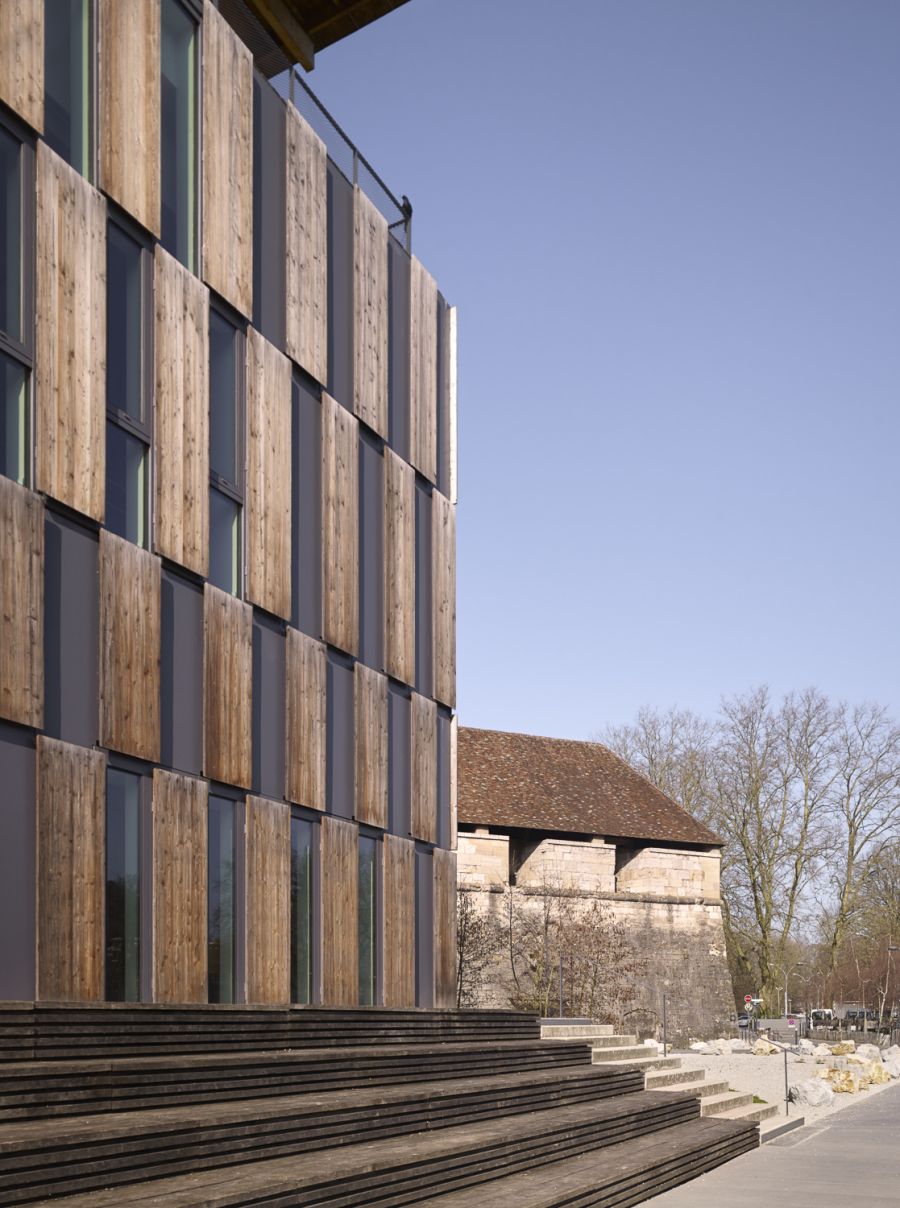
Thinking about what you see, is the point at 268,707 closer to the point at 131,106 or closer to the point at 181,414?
the point at 181,414

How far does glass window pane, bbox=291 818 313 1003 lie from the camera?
1472 centimetres

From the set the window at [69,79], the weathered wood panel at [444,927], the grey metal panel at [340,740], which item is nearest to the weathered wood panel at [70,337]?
the window at [69,79]

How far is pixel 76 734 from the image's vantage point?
10852 millimetres

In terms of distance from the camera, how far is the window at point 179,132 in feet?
42.1

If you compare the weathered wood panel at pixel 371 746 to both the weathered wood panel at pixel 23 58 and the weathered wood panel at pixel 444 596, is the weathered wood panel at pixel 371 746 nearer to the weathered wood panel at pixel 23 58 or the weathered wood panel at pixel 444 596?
the weathered wood panel at pixel 444 596

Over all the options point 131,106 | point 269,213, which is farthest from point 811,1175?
point 131,106

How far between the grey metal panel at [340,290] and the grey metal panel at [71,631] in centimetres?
567

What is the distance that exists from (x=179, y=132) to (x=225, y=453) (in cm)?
278

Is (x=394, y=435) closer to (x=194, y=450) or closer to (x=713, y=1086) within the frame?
(x=194, y=450)

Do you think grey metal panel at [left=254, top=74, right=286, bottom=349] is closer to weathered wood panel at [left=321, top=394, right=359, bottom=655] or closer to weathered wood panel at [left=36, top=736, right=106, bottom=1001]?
weathered wood panel at [left=321, top=394, right=359, bottom=655]

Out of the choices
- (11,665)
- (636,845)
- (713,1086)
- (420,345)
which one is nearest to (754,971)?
(636,845)

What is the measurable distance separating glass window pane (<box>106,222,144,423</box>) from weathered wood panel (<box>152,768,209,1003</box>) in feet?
9.60

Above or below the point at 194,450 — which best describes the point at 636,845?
below

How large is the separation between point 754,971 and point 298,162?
5143 centimetres
